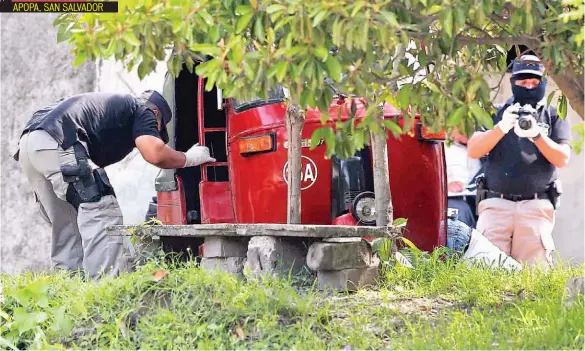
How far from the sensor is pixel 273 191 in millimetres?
5574

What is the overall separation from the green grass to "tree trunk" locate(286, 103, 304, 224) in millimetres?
516

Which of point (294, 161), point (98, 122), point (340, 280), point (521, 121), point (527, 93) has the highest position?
point (527, 93)

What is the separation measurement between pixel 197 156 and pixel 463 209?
268 centimetres

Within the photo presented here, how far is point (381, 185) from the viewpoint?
5.20 m

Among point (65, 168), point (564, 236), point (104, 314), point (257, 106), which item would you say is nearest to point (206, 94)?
point (257, 106)

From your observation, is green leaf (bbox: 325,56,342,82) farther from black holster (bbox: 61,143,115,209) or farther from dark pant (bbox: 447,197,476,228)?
dark pant (bbox: 447,197,476,228)

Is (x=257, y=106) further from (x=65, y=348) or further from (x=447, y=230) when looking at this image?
(x=65, y=348)

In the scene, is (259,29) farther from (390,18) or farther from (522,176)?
(522,176)

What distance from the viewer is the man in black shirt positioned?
18.3 feet

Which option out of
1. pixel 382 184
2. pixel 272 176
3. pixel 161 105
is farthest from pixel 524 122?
pixel 161 105

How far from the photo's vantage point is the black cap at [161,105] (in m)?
6.04

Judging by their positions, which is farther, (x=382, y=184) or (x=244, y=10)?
(x=382, y=184)

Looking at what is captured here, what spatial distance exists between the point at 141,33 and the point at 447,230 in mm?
2876

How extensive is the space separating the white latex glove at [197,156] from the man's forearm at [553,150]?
2.19 m
